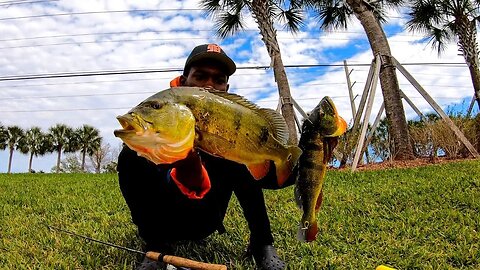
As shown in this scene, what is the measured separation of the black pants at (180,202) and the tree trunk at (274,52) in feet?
21.6


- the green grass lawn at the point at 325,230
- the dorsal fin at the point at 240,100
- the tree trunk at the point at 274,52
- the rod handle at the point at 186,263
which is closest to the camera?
the dorsal fin at the point at 240,100

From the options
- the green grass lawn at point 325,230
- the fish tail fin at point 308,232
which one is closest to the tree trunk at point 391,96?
the green grass lawn at point 325,230

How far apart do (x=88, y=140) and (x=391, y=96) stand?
127 ft

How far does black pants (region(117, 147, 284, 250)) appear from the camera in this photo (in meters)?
2.26

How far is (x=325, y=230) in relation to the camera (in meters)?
3.31

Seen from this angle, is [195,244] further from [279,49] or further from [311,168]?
[279,49]

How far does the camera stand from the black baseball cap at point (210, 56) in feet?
7.35

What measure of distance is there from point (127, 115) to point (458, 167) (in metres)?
6.11

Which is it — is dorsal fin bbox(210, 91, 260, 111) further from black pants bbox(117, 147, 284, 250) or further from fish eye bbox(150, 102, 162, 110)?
black pants bbox(117, 147, 284, 250)

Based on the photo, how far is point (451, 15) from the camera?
42.2ft

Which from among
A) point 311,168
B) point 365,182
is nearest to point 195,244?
point 311,168

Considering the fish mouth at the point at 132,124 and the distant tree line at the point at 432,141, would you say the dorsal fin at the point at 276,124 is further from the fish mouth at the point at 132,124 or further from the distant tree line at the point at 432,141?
the distant tree line at the point at 432,141

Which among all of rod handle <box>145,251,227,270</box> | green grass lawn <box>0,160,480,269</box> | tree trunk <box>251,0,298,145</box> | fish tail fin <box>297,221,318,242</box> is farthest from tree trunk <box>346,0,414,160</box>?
fish tail fin <box>297,221,318,242</box>

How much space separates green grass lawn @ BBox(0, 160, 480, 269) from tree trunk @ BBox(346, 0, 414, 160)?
3328mm
